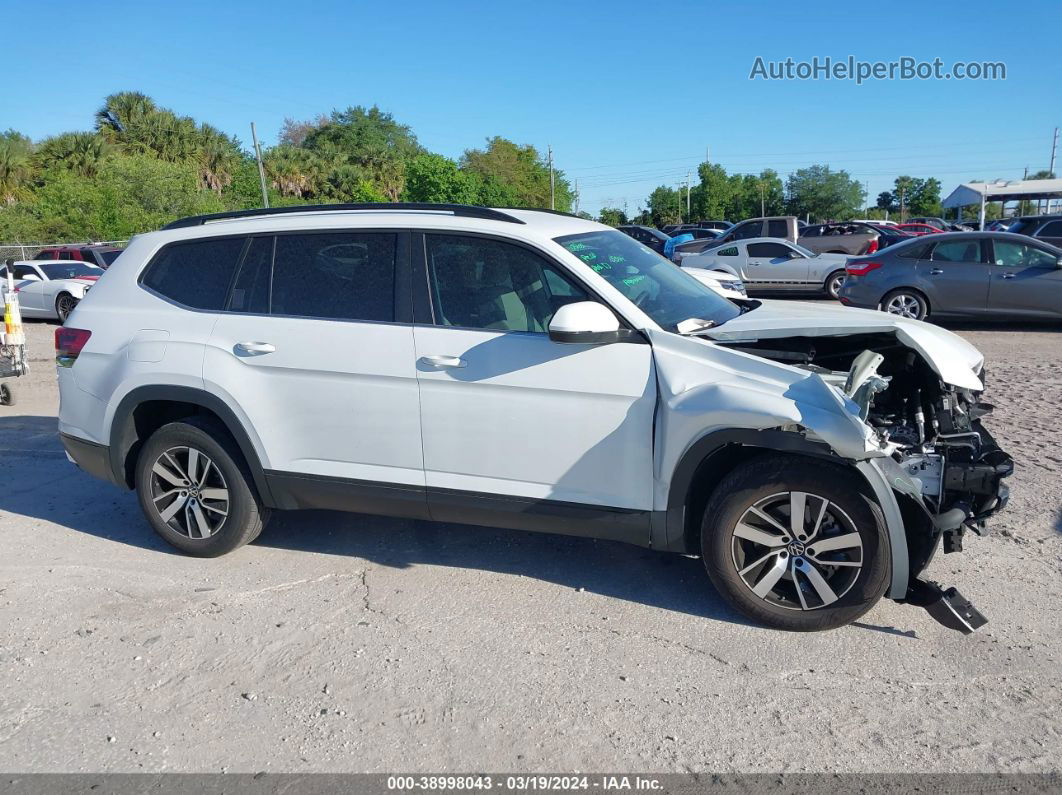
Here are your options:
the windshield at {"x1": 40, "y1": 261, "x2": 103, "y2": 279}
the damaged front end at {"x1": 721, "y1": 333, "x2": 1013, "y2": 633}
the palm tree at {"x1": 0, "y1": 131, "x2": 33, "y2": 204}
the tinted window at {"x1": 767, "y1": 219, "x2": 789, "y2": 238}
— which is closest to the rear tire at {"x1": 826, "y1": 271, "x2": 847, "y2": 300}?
the tinted window at {"x1": 767, "y1": 219, "x2": 789, "y2": 238}

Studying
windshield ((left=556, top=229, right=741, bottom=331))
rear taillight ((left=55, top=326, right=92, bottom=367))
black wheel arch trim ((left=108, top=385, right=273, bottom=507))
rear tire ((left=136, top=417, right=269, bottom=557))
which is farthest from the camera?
rear taillight ((left=55, top=326, right=92, bottom=367))

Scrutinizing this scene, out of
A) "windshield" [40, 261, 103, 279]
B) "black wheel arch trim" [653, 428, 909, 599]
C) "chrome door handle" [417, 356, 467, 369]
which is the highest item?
"windshield" [40, 261, 103, 279]

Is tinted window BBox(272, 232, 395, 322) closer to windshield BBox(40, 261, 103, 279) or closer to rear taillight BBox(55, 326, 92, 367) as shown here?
rear taillight BBox(55, 326, 92, 367)

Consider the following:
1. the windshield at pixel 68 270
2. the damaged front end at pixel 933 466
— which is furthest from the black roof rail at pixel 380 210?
the windshield at pixel 68 270

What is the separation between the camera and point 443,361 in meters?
4.13

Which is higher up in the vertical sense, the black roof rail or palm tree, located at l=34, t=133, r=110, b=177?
palm tree, located at l=34, t=133, r=110, b=177

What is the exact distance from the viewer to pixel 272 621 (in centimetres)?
409

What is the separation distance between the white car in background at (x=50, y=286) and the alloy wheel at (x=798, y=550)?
57.0ft

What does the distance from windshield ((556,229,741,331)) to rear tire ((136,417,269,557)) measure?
2.19 metres

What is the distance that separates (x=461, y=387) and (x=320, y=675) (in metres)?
1.44

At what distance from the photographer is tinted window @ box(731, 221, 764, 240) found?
2307 centimetres

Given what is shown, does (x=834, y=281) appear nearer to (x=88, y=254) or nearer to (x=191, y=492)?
(x=191, y=492)

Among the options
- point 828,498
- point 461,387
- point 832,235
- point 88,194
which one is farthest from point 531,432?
point 88,194

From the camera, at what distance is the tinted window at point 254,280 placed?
461 cm
